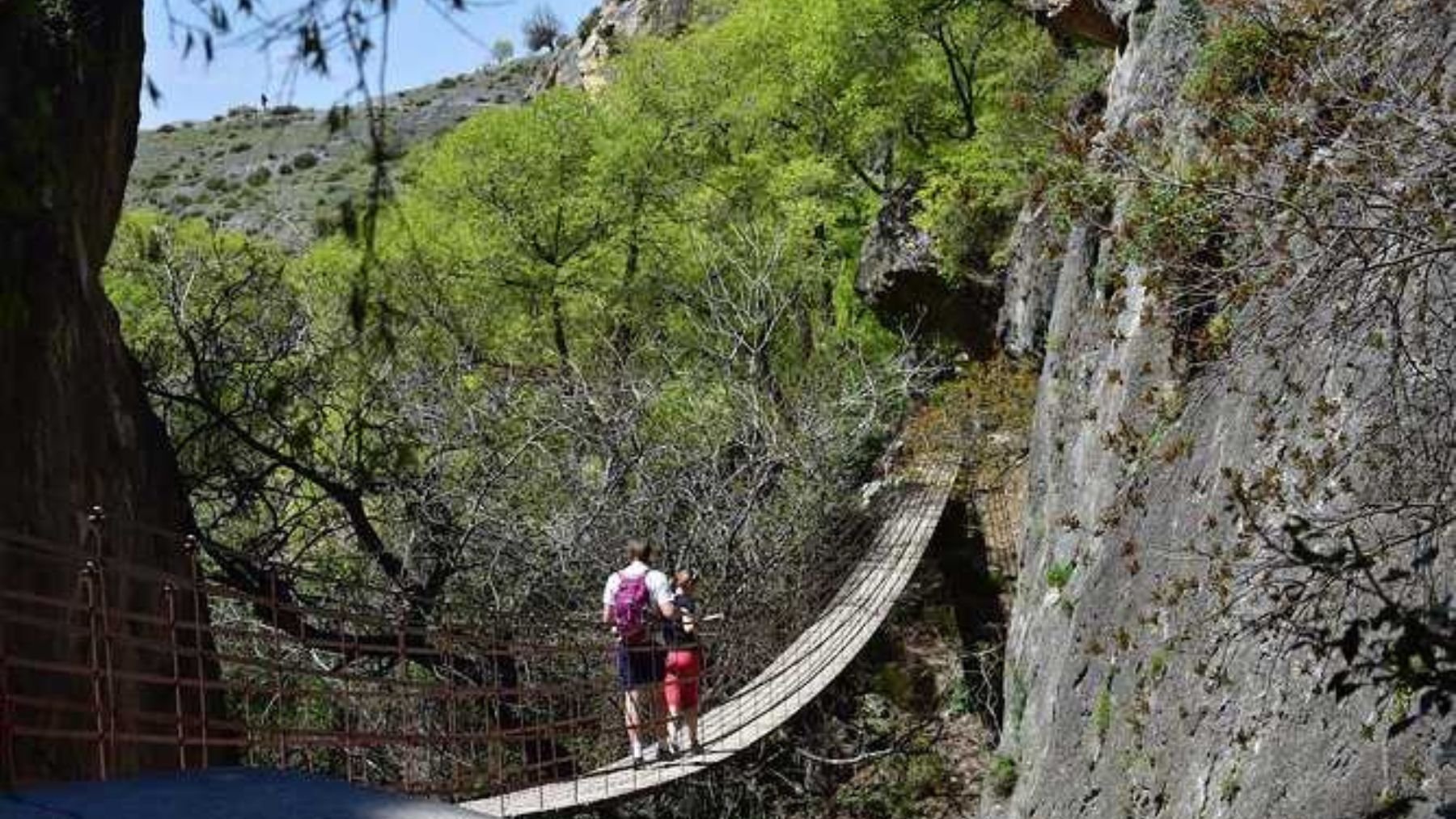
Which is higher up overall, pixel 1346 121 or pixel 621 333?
pixel 621 333

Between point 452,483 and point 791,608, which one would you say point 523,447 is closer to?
point 452,483

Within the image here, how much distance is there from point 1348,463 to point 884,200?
2096 centimetres

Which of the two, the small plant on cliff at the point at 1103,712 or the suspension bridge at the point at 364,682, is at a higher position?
the suspension bridge at the point at 364,682

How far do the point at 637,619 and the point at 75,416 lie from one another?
3906mm

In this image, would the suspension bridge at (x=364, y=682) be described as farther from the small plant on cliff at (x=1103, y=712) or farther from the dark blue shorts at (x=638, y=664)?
the small plant on cliff at (x=1103, y=712)

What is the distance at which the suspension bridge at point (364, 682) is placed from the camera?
19.9 feet

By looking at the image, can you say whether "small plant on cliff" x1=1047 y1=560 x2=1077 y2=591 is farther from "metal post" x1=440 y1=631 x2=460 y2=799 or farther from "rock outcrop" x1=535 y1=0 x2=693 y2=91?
"rock outcrop" x1=535 y1=0 x2=693 y2=91

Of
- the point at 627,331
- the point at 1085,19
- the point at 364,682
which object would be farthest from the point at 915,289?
the point at 364,682

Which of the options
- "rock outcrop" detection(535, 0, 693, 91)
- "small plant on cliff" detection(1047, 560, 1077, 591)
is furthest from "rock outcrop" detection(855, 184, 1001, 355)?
"rock outcrop" detection(535, 0, 693, 91)

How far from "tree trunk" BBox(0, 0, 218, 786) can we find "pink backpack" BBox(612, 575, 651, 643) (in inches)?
94.4

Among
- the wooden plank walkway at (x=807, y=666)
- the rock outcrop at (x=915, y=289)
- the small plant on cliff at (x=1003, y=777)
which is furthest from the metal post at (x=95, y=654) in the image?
the rock outcrop at (x=915, y=289)

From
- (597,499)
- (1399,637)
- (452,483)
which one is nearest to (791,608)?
(597,499)

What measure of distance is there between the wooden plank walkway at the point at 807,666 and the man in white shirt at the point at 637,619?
1.55 ft

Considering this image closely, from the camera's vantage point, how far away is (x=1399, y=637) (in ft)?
17.9
